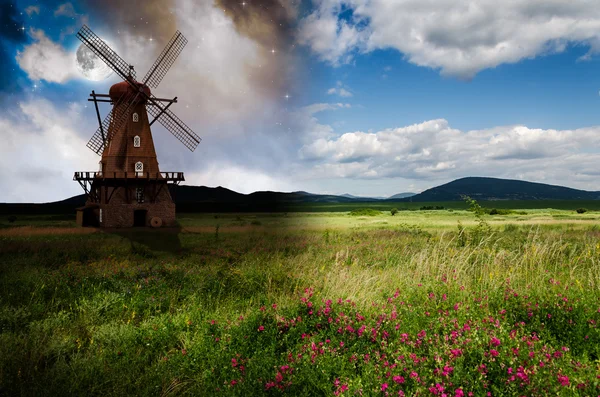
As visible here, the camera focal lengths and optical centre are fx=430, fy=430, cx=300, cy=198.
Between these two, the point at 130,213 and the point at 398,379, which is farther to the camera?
the point at 130,213

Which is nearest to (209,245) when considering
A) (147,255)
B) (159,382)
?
(147,255)

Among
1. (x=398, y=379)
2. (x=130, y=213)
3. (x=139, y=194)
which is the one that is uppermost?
(x=139, y=194)

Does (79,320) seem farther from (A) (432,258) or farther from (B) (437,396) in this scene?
(A) (432,258)

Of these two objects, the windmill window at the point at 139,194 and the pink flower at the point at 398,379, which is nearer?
the pink flower at the point at 398,379

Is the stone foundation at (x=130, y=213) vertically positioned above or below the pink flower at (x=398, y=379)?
above

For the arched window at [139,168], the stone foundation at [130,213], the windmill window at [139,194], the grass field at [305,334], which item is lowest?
the grass field at [305,334]

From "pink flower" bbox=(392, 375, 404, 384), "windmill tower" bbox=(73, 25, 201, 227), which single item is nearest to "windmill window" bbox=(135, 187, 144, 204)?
"windmill tower" bbox=(73, 25, 201, 227)

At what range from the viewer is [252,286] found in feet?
Answer: 28.5

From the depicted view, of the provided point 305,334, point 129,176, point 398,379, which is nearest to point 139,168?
point 129,176

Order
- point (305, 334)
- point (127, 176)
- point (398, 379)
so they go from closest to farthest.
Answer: point (398, 379), point (305, 334), point (127, 176)

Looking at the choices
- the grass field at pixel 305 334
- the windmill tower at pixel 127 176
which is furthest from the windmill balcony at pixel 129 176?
the grass field at pixel 305 334

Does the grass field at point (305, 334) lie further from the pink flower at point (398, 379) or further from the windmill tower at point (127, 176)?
the windmill tower at point (127, 176)

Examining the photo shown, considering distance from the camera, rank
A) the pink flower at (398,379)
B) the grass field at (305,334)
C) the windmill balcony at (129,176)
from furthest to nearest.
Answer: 1. the windmill balcony at (129,176)
2. the grass field at (305,334)
3. the pink flower at (398,379)

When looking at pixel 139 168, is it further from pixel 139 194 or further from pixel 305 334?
pixel 305 334
